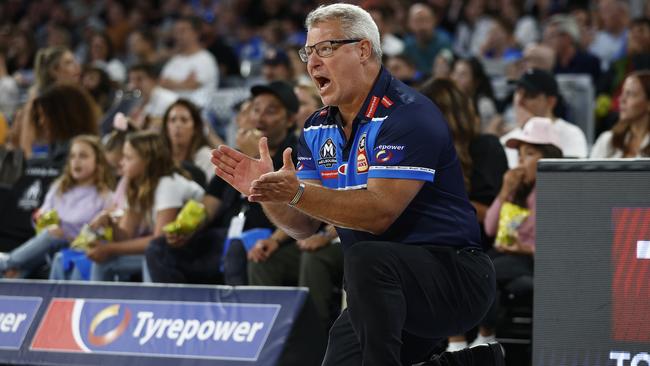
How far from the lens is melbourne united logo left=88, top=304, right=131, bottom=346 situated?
6.62m

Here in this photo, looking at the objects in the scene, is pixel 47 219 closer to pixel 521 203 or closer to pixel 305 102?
pixel 305 102

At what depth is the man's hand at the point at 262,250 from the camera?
7.24 metres

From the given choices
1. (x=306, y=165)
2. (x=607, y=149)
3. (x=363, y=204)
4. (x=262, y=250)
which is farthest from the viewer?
(x=607, y=149)

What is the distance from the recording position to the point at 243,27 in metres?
15.5

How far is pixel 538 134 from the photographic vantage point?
6.97 metres

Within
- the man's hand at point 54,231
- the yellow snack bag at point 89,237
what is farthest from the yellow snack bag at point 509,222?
the man's hand at point 54,231

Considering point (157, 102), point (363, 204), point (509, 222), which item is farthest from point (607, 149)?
point (157, 102)

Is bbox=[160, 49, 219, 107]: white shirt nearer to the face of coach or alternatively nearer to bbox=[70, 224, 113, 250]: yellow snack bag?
bbox=[70, 224, 113, 250]: yellow snack bag

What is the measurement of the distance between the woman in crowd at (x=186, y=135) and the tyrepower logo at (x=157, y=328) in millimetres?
2160

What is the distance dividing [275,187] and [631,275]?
5.21ft

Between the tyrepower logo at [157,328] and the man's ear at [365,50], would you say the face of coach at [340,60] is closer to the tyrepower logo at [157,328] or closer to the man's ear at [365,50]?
the man's ear at [365,50]

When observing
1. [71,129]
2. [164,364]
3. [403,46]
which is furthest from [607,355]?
[403,46]

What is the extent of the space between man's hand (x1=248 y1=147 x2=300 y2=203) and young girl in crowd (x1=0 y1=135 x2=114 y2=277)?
14.8 ft

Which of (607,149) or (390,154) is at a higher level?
(390,154)
